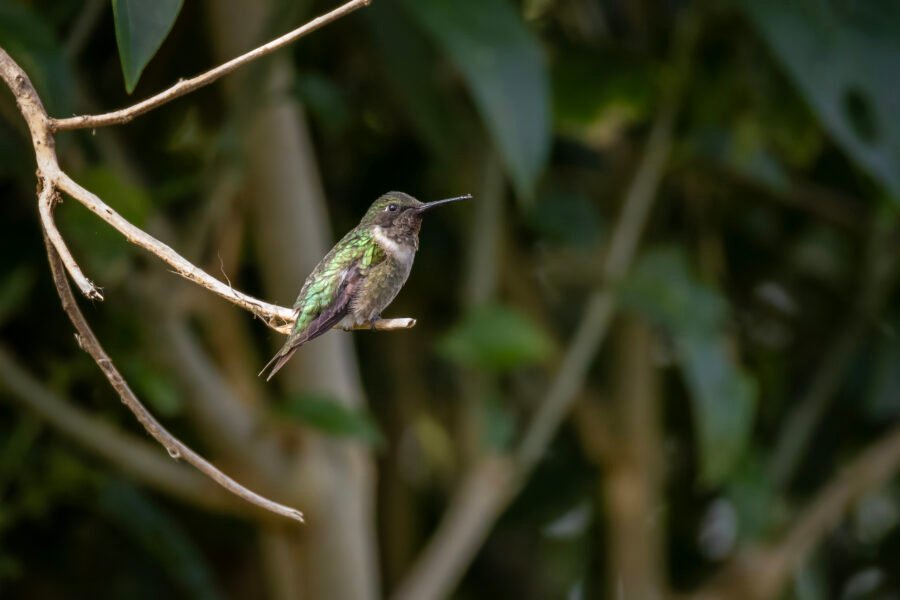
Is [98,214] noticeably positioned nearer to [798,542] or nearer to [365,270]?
[365,270]

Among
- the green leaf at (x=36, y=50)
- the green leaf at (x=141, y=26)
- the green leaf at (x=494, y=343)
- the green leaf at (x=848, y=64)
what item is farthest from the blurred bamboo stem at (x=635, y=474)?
the green leaf at (x=141, y=26)

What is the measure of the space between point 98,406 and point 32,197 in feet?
2.04

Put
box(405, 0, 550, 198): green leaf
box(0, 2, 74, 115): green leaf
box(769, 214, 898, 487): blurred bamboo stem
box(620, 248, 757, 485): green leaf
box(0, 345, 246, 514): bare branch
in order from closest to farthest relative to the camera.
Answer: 1. box(0, 2, 74, 115): green leaf
2. box(405, 0, 550, 198): green leaf
3. box(0, 345, 246, 514): bare branch
4. box(620, 248, 757, 485): green leaf
5. box(769, 214, 898, 487): blurred bamboo stem

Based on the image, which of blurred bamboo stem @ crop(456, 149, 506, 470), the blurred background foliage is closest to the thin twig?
the blurred background foliage

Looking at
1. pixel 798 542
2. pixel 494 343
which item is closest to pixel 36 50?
pixel 494 343

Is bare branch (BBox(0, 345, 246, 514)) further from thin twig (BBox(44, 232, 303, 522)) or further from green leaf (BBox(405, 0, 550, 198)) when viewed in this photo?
thin twig (BBox(44, 232, 303, 522))

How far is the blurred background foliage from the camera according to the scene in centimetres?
269

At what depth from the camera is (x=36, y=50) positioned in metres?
2.13

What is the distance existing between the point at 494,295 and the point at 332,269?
6.87 feet

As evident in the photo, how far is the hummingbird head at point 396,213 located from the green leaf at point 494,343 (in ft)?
5.41

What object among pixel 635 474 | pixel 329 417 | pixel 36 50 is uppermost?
pixel 36 50

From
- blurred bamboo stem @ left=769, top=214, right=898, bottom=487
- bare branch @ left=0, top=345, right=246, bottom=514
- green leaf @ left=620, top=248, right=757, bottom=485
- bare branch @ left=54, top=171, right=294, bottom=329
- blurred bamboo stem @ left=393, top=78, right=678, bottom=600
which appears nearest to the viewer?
bare branch @ left=54, top=171, right=294, bottom=329

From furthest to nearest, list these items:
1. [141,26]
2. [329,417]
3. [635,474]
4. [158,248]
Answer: [635,474], [329,417], [141,26], [158,248]

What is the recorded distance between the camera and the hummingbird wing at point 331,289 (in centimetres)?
90
